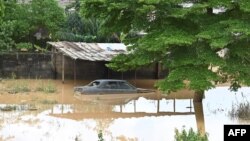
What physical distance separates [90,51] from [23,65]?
422cm

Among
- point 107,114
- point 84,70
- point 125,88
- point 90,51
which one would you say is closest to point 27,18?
point 84,70

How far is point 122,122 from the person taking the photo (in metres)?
19.1

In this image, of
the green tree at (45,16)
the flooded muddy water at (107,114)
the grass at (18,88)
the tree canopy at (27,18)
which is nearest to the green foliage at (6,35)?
the tree canopy at (27,18)

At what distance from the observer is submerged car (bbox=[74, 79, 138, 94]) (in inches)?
999

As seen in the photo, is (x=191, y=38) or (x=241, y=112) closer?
(x=191, y=38)

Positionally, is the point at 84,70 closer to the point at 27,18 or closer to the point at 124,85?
the point at 124,85

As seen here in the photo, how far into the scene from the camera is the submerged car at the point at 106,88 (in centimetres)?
2538

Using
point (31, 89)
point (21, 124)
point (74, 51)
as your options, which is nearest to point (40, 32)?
point (74, 51)

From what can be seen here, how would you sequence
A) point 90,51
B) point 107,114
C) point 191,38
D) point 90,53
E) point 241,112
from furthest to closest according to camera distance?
point 90,51 < point 90,53 < point 107,114 < point 241,112 < point 191,38

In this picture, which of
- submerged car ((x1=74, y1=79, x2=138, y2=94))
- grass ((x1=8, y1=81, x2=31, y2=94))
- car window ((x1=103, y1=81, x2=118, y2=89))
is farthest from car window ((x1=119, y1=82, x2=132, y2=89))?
grass ((x1=8, y1=81, x2=31, y2=94))

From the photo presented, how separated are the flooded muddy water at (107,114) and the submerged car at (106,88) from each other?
395mm

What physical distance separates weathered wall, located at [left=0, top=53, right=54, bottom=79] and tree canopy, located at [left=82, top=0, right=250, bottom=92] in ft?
37.9

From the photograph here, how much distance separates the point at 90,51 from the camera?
98.1 feet

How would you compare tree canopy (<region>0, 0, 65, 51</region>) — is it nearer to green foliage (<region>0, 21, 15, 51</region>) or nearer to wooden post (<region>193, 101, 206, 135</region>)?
green foliage (<region>0, 21, 15, 51</region>)
